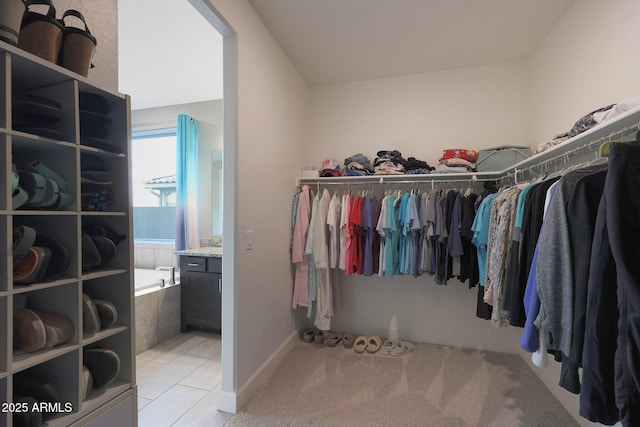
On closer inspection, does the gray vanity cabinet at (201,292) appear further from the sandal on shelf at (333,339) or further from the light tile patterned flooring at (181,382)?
the sandal on shelf at (333,339)

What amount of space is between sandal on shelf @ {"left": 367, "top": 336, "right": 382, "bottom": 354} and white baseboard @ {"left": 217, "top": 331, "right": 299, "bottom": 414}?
749 millimetres

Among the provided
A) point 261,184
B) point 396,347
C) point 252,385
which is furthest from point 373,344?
point 261,184

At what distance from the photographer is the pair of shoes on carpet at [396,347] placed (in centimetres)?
250

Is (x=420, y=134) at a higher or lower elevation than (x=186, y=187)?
higher

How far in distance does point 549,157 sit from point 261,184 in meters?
1.93

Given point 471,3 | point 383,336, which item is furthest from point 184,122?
point 383,336

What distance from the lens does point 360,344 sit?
8.50 feet

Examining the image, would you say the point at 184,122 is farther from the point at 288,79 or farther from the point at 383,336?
the point at 383,336

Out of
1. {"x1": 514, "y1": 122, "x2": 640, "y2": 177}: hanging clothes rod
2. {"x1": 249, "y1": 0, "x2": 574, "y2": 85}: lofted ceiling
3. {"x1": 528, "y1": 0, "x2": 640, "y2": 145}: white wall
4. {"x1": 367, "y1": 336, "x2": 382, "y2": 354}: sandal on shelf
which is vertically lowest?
{"x1": 367, "y1": 336, "x2": 382, "y2": 354}: sandal on shelf

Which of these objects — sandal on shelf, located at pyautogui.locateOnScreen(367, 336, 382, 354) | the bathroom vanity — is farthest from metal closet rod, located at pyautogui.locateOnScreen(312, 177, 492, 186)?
sandal on shelf, located at pyautogui.locateOnScreen(367, 336, 382, 354)

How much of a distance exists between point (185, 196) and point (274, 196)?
1660mm

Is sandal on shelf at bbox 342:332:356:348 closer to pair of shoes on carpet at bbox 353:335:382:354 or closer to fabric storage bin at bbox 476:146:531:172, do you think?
pair of shoes on carpet at bbox 353:335:382:354

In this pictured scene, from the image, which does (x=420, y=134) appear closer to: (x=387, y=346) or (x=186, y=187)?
(x=387, y=346)

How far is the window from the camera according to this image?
151 inches
